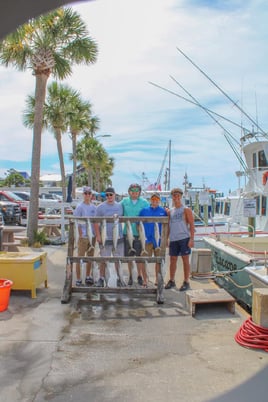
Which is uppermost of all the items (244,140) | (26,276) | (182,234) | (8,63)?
(8,63)

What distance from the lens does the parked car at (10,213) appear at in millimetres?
19130

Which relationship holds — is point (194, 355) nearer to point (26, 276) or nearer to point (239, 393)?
point (239, 393)

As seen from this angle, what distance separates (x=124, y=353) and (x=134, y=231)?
2563mm

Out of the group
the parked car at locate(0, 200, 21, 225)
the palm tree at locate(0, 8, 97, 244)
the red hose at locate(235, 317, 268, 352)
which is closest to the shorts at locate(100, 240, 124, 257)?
the red hose at locate(235, 317, 268, 352)

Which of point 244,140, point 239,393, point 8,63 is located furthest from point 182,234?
point 8,63

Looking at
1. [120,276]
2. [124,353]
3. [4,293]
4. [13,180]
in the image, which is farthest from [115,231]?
[13,180]

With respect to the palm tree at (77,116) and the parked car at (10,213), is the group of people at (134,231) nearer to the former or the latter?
the parked car at (10,213)

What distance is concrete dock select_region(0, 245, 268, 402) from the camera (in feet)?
11.3

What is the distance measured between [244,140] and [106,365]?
10.8 metres

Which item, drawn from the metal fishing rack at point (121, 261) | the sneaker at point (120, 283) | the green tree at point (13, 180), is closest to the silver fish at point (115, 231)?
the metal fishing rack at point (121, 261)

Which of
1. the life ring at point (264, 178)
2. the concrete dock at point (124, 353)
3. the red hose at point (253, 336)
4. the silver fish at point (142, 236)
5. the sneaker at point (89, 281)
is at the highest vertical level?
the life ring at point (264, 178)

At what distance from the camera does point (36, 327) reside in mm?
5027

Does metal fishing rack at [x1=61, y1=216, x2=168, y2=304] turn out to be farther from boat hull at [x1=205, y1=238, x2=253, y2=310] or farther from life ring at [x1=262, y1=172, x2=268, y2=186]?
life ring at [x1=262, y1=172, x2=268, y2=186]

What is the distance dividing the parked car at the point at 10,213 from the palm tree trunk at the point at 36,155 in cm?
683
